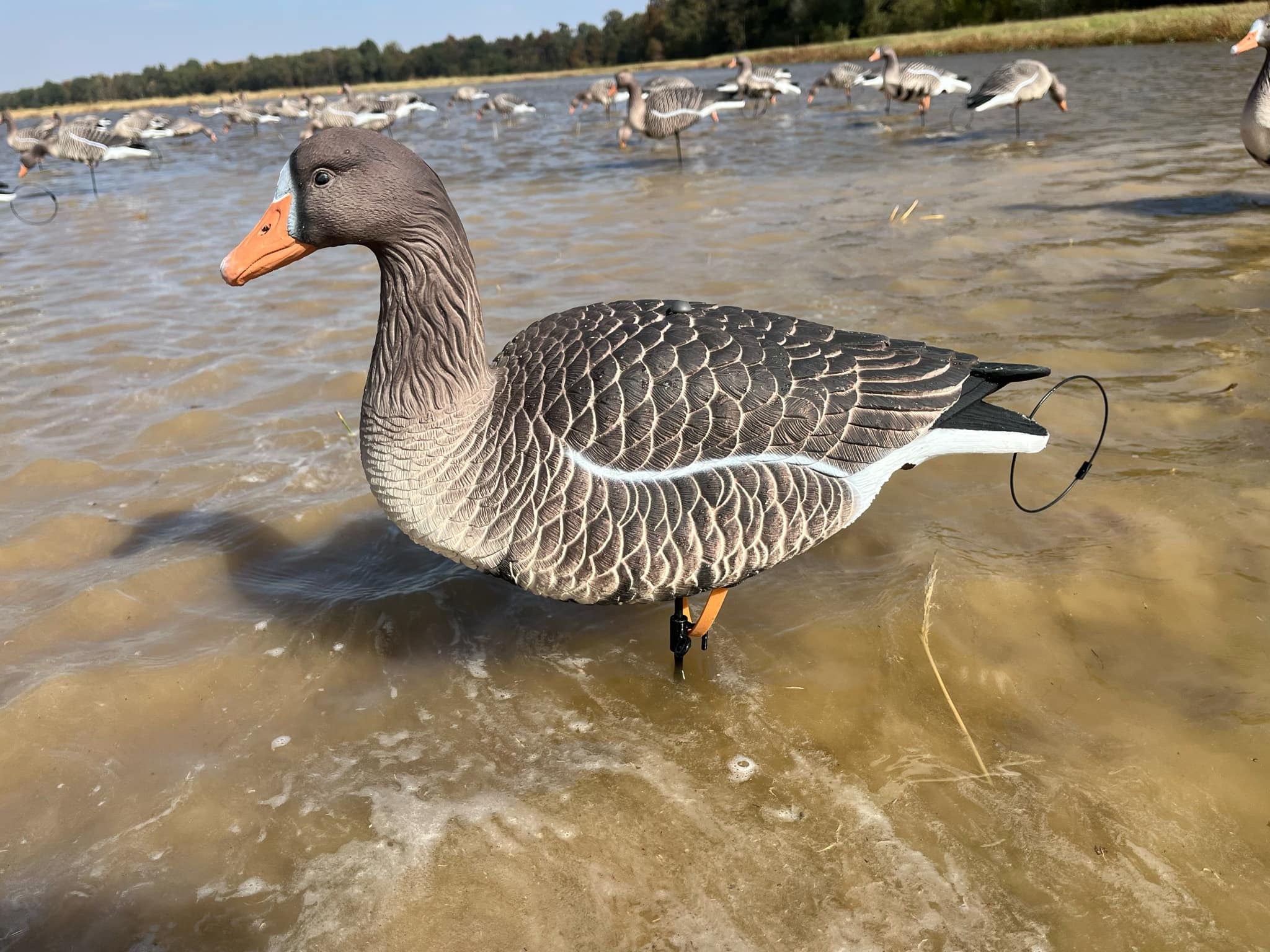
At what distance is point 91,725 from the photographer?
3045 mm

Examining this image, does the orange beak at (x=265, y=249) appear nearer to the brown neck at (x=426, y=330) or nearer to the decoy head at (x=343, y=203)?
the decoy head at (x=343, y=203)

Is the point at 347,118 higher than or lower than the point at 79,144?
higher

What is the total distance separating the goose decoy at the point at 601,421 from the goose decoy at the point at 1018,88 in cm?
1504

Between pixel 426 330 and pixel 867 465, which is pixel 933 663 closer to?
pixel 867 465

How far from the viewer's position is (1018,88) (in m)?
15.6

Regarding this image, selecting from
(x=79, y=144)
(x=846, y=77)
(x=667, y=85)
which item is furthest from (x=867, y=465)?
(x=846, y=77)

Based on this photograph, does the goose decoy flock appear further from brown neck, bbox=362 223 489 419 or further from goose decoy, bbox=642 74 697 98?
goose decoy, bbox=642 74 697 98

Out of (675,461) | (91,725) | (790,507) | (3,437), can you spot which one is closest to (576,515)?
(675,461)

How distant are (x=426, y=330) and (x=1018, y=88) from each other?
1642cm

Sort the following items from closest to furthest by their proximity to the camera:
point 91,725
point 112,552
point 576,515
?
point 576,515 < point 91,725 < point 112,552

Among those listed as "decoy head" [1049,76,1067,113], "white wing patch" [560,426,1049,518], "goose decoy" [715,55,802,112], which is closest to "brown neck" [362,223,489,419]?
"white wing patch" [560,426,1049,518]

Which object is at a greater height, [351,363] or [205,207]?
[205,207]

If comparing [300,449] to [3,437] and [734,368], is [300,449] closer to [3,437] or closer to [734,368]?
[3,437]

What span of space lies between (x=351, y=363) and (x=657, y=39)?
306ft
